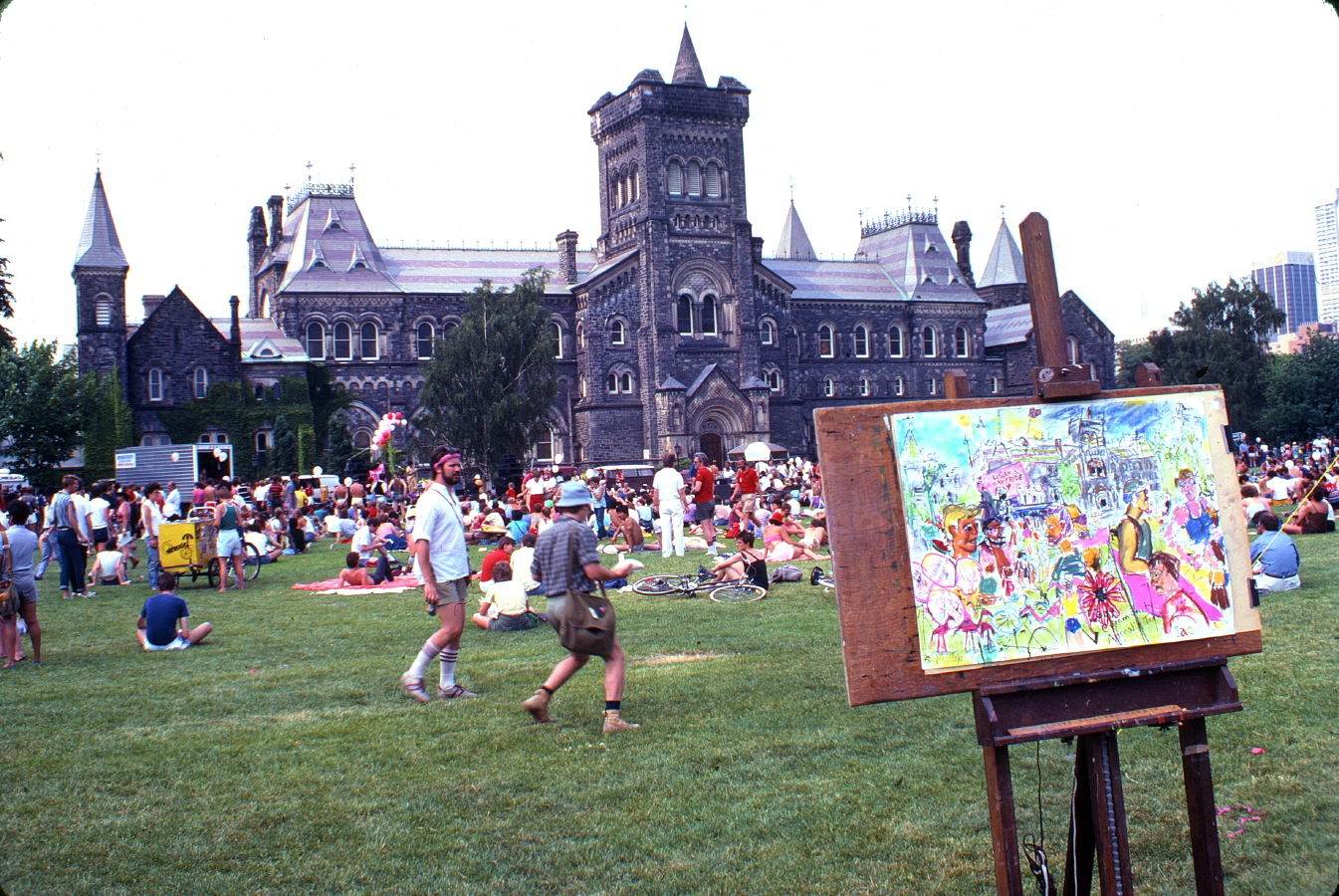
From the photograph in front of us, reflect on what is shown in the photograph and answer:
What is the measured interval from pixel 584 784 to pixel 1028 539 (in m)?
3.26

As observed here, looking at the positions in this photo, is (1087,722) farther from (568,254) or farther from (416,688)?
(568,254)

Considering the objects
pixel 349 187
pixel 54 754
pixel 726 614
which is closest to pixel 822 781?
pixel 54 754

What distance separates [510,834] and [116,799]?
2.41 m

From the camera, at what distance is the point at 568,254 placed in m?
62.3

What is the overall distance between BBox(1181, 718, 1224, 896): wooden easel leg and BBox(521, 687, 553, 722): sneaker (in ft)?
15.6

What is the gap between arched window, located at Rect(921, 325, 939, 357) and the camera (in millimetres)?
69812

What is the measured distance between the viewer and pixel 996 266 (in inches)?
3147

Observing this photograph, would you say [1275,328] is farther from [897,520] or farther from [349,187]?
[897,520]

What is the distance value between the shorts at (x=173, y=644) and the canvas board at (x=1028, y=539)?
960 centimetres

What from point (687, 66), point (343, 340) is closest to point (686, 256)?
point (687, 66)

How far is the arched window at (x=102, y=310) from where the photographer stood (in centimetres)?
5050

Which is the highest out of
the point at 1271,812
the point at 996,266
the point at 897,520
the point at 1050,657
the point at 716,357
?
the point at 996,266

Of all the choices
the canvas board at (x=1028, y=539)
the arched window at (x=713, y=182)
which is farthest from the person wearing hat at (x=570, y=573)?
the arched window at (x=713, y=182)

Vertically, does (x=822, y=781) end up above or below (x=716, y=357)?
below
